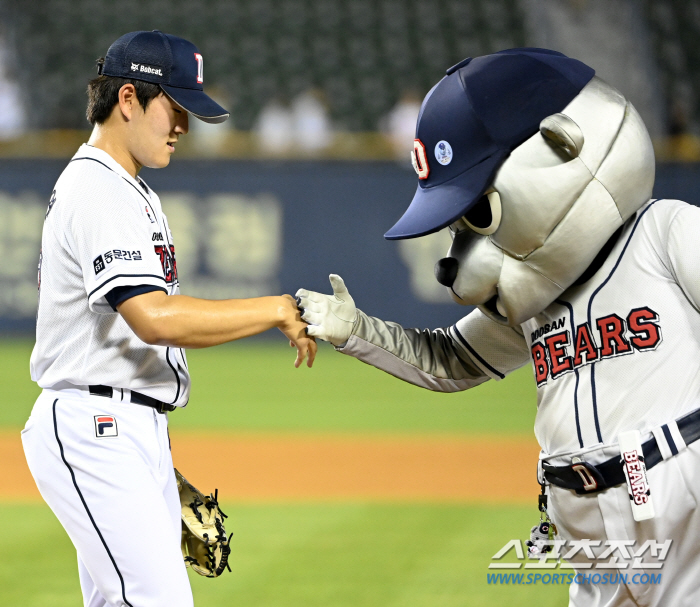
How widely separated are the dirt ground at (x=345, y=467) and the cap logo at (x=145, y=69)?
370 centimetres

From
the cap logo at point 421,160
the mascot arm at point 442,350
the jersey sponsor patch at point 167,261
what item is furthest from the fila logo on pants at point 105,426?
the cap logo at point 421,160

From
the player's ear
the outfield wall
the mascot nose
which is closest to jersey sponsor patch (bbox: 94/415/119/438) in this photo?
the player's ear

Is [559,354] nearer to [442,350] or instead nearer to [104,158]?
[442,350]

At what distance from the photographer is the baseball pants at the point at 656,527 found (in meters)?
2.30

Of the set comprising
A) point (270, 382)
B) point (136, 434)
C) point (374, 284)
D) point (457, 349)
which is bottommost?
point (270, 382)

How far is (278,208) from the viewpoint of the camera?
11680mm

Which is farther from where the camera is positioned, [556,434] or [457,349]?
[457,349]

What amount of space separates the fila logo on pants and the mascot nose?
98 cm

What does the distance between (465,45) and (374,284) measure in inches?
232

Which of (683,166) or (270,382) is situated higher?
(683,166)

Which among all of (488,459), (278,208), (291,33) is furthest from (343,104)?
(488,459)

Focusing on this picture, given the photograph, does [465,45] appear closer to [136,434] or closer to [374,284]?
[374,284]

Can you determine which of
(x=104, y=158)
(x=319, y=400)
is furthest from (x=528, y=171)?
(x=319, y=400)

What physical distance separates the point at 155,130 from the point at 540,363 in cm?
130
